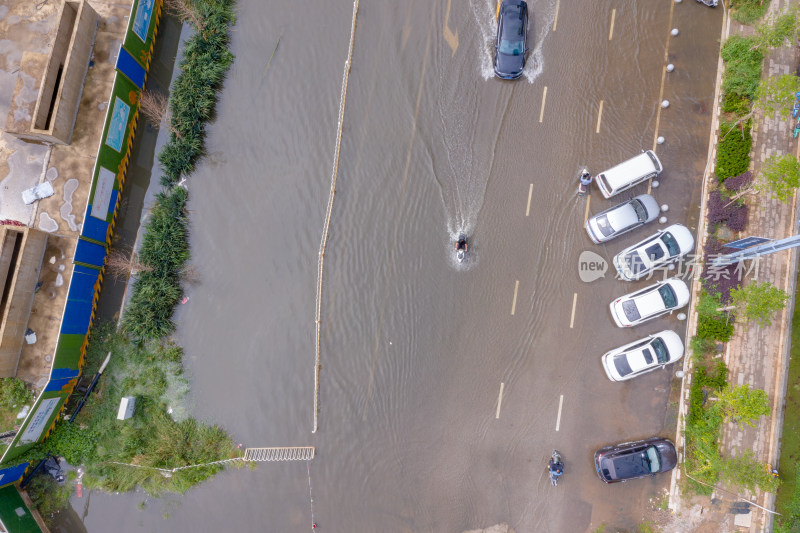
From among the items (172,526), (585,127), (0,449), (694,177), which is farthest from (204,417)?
(694,177)

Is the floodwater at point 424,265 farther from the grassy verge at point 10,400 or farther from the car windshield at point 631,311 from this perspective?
the grassy verge at point 10,400

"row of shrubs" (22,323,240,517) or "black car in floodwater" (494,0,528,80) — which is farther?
"black car in floodwater" (494,0,528,80)

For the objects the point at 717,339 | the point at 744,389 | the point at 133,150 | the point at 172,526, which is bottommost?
the point at 172,526

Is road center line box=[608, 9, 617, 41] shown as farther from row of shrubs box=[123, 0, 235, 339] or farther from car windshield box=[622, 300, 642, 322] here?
row of shrubs box=[123, 0, 235, 339]

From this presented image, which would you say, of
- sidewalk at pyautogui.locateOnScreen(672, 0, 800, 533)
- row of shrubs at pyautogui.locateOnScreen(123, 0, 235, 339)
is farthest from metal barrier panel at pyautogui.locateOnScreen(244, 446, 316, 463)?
sidewalk at pyautogui.locateOnScreen(672, 0, 800, 533)

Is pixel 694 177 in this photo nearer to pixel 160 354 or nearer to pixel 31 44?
pixel 160 354

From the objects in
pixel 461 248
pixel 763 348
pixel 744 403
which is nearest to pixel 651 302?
pixel 744 403
